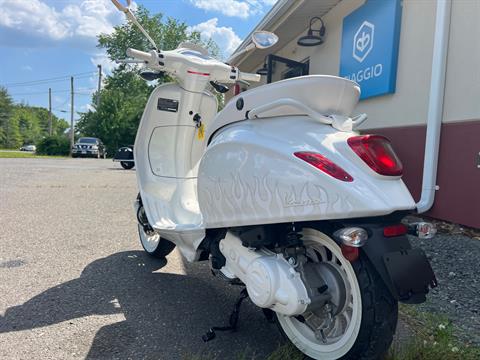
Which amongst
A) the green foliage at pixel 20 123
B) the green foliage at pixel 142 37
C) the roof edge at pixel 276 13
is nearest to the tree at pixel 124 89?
the green foliage at pixel 142 37

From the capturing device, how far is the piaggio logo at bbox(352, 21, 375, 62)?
5.25 m

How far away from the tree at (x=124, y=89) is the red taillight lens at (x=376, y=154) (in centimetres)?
3173

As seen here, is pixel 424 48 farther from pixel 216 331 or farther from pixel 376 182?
pixel 216 331

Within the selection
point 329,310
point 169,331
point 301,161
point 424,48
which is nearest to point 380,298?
point 329,310

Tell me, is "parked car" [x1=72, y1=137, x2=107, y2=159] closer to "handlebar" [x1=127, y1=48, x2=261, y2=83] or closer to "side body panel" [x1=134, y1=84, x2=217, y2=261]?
"side body panel" [x1=134, y1=84, x2=217, y2=261]

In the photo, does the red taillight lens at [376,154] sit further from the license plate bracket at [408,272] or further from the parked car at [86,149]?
the parked car at [86,149]

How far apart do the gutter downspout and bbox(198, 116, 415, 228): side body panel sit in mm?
2603

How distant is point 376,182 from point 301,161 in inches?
12.2

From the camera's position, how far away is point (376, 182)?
5.21 feet

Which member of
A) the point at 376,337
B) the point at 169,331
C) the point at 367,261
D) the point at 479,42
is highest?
the point at 479,42

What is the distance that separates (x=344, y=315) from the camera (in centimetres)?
179

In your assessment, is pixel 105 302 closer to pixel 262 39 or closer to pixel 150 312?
pixel 150 312

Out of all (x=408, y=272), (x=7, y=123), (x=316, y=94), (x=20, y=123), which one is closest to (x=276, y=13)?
(x=316, y=94)

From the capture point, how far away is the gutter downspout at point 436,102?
395 centimetres
